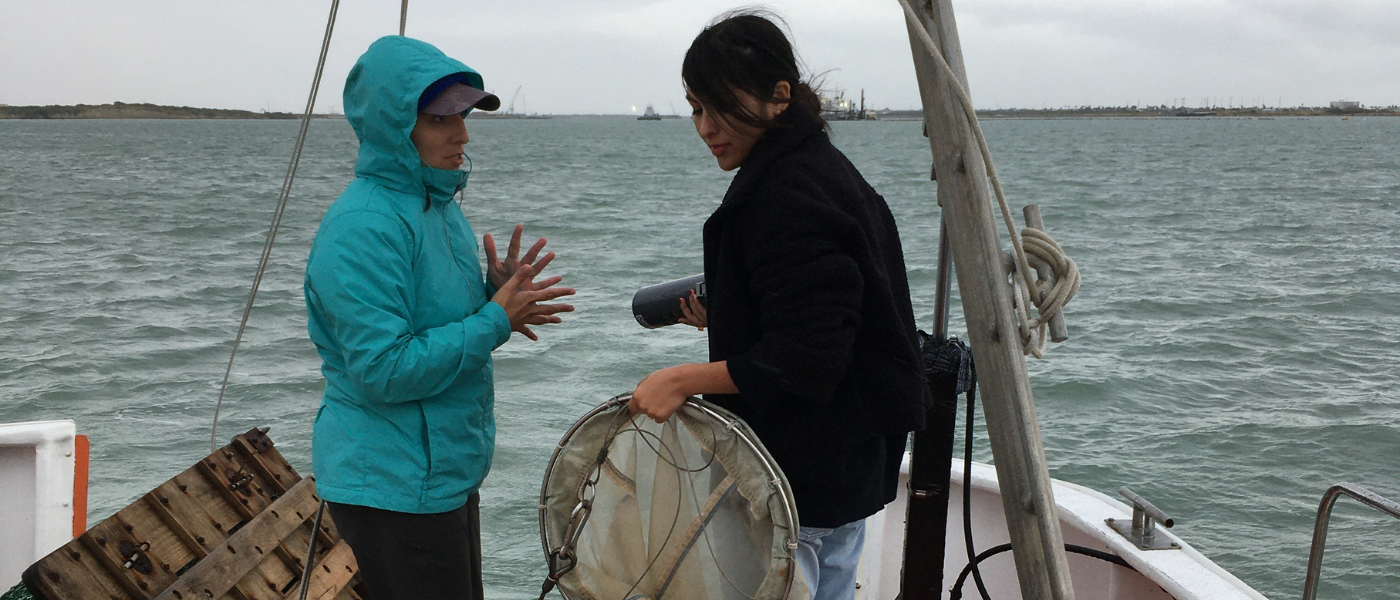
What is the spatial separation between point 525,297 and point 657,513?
471mm

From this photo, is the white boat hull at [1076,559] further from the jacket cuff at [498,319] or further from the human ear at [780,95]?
the human ear at [780,95]

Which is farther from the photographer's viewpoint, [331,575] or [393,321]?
[331,575]

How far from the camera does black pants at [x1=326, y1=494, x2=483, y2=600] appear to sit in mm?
1903

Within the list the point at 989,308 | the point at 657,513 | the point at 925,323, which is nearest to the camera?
the point at 989,308

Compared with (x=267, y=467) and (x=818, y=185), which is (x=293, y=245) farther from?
(x=818, y=185)

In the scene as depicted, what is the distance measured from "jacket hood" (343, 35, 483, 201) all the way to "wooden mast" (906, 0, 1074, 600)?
833 millimetres

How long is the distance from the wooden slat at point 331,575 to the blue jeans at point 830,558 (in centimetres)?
166

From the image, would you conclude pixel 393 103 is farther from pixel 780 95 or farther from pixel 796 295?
pixel 796 295

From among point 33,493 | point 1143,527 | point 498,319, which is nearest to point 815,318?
point 498,319

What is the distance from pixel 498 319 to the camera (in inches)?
76.2

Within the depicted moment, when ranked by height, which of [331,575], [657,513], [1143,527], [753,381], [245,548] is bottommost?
[331,575]

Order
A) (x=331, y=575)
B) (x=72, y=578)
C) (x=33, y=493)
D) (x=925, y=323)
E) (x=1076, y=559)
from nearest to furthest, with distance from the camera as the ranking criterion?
(x=72, y=578)
(x=1076, y=559)
(x=331, y=575)
(x=33, y=493)
(x=925, y=323)

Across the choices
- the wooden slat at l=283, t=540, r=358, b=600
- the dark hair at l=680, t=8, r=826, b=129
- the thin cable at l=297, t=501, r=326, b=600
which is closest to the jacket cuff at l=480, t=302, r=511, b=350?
the thin cable at l=297, t=501, r=326, b=600

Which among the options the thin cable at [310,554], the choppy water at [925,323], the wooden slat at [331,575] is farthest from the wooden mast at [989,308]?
the choppy water at [925,323]
